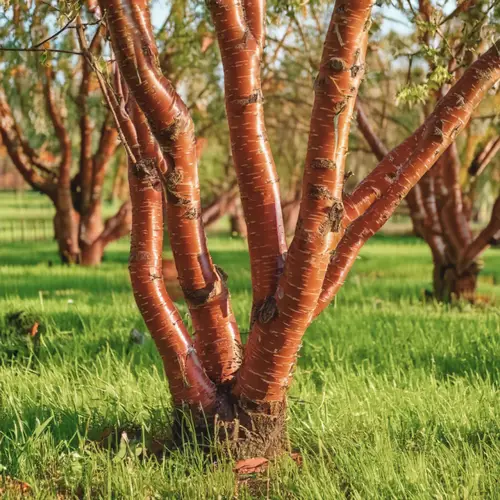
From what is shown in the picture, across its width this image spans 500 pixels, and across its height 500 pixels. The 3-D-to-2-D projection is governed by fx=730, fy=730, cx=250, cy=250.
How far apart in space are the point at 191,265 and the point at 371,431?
1.14 m

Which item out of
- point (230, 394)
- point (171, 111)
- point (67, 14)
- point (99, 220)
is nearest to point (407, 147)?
point (171, 111)

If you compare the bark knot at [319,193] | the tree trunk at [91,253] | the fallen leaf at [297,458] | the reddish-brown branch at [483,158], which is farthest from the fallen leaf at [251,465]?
the tree trunk at [91,253]

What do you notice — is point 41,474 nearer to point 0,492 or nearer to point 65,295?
point 0,492

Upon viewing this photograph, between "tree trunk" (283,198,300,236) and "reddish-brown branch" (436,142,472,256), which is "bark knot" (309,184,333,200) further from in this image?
"tree trunk" (283,198,300,236)

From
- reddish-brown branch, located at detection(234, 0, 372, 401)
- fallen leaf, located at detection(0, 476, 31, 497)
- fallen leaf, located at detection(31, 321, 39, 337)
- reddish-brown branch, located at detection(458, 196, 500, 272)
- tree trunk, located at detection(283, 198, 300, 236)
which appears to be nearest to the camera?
reddish-brown branch, located at detection(234, 0, 372, 401)

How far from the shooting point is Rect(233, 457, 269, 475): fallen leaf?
308cm

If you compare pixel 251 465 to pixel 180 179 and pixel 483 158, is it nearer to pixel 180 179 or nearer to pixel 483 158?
pixel 180 179

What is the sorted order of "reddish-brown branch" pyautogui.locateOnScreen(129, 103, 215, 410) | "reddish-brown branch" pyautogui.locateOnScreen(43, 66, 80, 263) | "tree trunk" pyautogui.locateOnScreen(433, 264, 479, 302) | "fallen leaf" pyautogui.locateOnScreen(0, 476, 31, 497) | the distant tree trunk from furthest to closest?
"reddish-brown branch" pyautogui.locateOnScreen(43, 66, 80, 263), "tree trunk" pyautogui.locateOnScreen(433, 264, 479, 302), the distant tree trunk, "reddish-brown branch" pyautogui.locateOnScreen(129, 103, 215, 410), "fallen leaf" pyautogui.locateOnScreen(0, 476, 31, 497)

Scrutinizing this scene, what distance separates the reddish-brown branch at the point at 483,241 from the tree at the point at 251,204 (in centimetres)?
411

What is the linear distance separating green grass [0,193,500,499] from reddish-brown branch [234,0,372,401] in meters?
0.59

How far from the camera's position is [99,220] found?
13.0 m

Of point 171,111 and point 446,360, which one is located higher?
point 171,111

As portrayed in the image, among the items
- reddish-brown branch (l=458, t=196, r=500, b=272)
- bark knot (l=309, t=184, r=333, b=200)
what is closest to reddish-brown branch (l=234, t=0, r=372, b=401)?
bark knot (l=309, t=184, r=333, b=200)

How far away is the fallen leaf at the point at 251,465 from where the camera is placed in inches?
121
